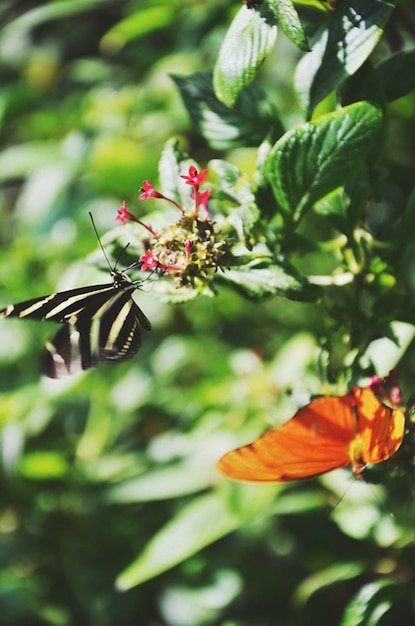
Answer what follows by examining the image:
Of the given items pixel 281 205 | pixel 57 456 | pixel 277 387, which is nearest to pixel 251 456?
pixel 281 205

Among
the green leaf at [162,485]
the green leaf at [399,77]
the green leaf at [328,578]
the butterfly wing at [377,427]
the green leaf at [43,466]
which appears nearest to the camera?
the butterfly wing at [377,427]

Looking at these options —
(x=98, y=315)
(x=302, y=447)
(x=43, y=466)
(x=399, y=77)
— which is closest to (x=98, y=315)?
(x=98, y=315)

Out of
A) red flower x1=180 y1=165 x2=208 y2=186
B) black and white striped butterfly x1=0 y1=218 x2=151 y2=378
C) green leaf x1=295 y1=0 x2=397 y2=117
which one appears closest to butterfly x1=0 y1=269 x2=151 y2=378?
black and white striped butterfly x1=0 y1=218 x2=151 y2=378

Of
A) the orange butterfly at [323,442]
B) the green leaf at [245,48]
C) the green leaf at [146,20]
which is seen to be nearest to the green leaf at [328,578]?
the orange butterfly at [323,442]

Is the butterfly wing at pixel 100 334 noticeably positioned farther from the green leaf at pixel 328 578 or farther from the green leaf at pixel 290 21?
the green leaf at pixel 328 578

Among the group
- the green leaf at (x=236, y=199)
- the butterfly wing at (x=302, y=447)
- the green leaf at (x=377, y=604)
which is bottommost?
the green leaf at (x=377, y=604)

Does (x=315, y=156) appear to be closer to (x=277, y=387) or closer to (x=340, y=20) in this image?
(x=340, y=20)
